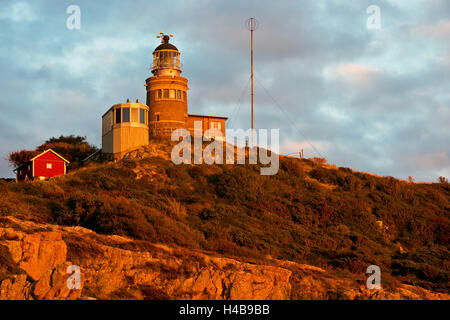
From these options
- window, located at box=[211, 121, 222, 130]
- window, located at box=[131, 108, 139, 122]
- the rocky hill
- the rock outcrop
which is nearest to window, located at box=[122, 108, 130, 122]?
window, located at box=[131, 108, 139, 122]

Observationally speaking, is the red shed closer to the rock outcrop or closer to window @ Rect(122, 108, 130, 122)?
window @ Rect(122, 108, 130, 122)

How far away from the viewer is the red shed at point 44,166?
4238 cm

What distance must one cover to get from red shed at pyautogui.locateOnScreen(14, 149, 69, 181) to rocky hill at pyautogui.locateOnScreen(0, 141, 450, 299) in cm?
452

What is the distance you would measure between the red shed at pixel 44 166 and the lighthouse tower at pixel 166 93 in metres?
10.7

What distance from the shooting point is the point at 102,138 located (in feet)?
164

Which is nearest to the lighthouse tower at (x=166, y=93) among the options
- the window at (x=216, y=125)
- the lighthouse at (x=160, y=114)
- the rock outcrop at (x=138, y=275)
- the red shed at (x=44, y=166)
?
the lighthouse at (x=160, y=114)

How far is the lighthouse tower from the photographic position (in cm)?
5209

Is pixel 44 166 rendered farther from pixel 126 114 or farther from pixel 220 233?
pixel 220 233

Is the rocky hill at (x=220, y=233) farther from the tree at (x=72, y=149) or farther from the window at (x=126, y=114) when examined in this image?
the tree at (x=72, y=149)

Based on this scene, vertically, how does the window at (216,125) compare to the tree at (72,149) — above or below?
above

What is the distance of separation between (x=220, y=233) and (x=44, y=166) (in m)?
19.8

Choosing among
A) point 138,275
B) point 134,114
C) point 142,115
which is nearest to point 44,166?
point 134,114

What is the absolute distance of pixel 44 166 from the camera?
42750 millimetres
